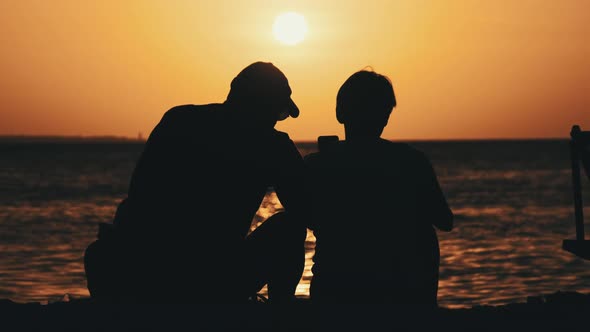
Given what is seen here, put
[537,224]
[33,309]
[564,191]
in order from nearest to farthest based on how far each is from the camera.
→ [33,309]
[537,224]
[564,191]

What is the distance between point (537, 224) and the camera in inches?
1233

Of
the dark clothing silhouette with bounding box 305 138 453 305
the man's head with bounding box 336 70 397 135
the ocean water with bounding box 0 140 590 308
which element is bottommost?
the ocean water with bounding box 0 140 590 308

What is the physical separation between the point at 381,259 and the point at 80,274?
14.1 m

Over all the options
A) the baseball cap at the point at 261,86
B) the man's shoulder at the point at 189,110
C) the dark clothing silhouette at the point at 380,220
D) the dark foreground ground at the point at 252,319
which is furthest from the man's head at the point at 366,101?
the dark foreground ground at the point at 252,319

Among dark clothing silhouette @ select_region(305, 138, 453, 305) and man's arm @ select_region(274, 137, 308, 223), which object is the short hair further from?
man's arm @ select_region(274, 137, 308, 223)

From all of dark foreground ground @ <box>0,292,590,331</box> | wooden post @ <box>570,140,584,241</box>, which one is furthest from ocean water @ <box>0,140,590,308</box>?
dark foreground ground @ <box>0,292,590,331</box>

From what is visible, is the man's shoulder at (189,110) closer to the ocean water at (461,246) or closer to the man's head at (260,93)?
the man's head at (260,93)

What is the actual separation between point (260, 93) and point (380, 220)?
2.93 feet

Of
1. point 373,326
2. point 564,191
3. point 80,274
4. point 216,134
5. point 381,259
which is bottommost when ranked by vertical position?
point 564,191

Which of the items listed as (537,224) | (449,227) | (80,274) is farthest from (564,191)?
(449,227)

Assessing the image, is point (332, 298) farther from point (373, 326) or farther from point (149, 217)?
point (149, 217)

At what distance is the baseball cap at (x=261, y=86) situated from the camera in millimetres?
4453

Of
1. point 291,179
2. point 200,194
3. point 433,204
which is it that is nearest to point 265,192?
point 291,179

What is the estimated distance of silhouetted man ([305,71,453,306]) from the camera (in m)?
4.30
